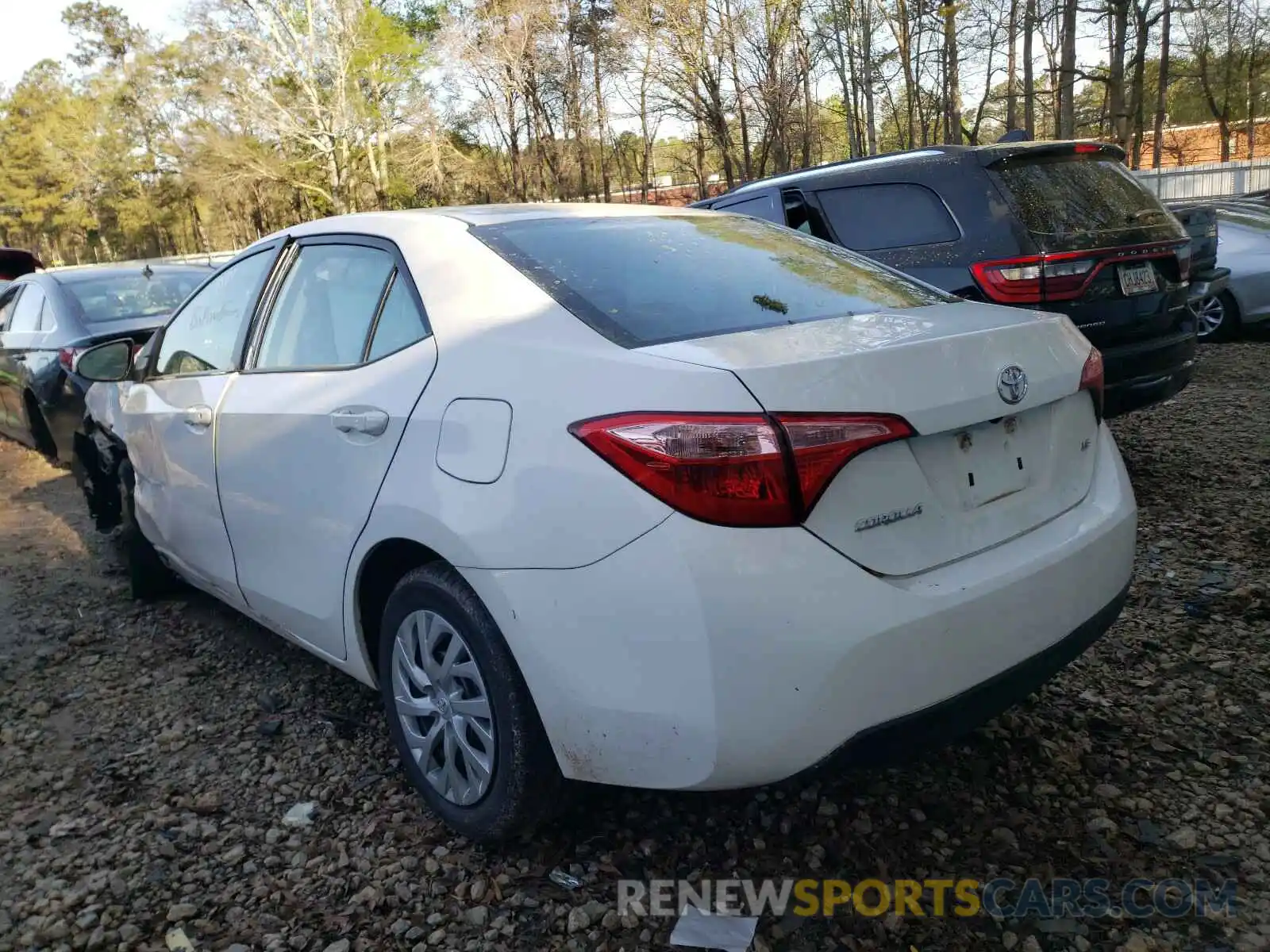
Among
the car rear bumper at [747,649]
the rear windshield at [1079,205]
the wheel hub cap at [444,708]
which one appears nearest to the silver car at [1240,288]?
the rear windshield at [1079,205]

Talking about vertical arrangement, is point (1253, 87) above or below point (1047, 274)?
above

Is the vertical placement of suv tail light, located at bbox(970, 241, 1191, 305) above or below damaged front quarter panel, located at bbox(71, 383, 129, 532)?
above

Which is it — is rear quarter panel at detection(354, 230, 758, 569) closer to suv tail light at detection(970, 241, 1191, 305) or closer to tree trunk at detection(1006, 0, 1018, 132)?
suv tail light at detection(970, 241, 1191, 305)

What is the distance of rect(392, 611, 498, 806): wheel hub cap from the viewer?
7.73 feet

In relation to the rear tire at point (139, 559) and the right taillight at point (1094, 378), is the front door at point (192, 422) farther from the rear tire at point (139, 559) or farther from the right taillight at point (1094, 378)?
the right taillight at point (1094, 378)

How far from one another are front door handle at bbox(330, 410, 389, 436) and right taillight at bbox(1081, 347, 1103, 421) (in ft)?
5.79

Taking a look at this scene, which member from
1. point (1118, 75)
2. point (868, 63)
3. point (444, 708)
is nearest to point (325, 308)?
point (444, 708)

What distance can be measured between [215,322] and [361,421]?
150 centimetres

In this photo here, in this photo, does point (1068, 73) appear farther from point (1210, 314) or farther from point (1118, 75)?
point (1210, 314)

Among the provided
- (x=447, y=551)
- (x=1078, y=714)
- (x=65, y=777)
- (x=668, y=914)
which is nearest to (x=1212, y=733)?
(x=1078, y=714)

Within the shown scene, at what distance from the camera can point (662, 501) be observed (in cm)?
188

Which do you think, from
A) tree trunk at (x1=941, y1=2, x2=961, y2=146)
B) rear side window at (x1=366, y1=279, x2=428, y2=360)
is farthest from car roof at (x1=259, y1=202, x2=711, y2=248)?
tree trunk at (x1=941, y1=2, x2=961, y2=146)

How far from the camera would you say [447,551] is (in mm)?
2238

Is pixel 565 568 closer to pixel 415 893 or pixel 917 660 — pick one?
pixel 917 660
